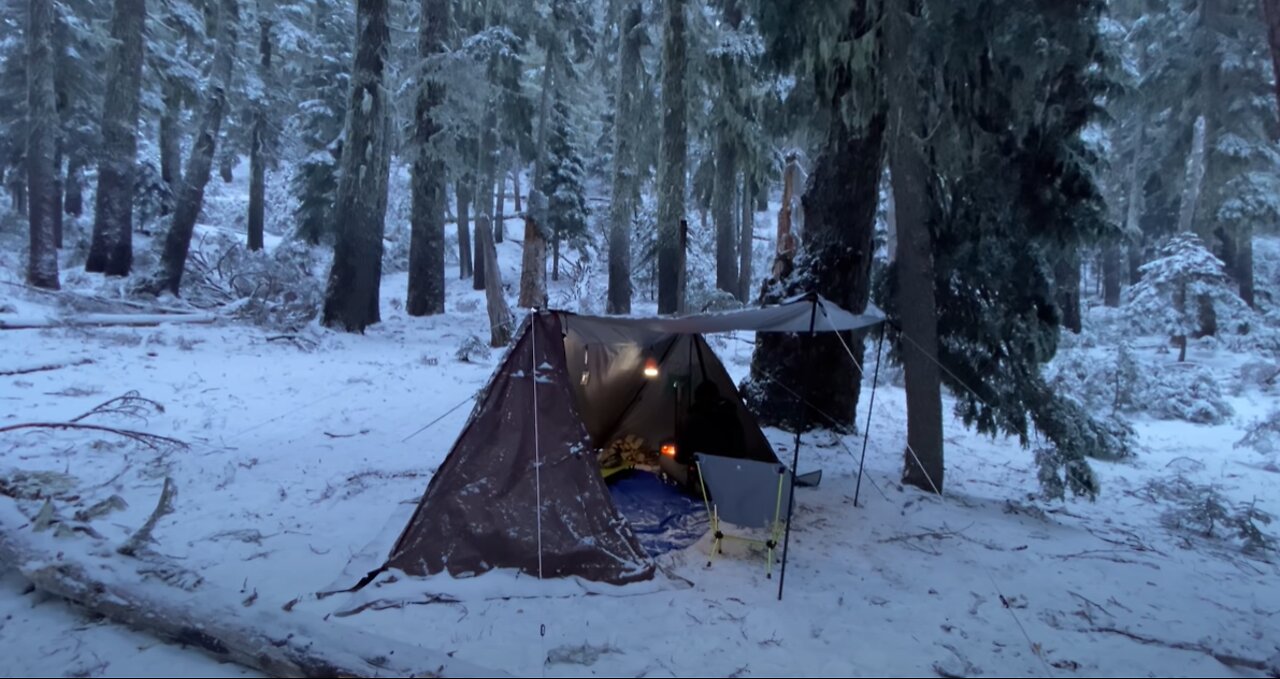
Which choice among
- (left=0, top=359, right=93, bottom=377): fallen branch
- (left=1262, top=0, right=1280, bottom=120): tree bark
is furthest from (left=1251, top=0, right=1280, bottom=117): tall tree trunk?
(left=0, top=359, right=93, bottom=377): fallen branch

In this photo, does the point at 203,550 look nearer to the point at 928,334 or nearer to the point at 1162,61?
the point at 928,334

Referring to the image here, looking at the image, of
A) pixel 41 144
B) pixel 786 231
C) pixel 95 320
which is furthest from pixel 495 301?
pixel 41 144

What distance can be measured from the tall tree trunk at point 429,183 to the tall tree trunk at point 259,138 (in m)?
8.07

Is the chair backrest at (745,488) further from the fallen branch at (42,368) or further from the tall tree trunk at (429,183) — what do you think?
the tall tree trunk at (429,183)

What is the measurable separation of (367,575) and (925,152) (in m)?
5.84

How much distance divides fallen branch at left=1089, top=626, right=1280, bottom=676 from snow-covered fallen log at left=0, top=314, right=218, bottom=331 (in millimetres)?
12596

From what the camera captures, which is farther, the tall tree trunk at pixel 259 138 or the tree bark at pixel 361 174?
the tall tree trunk at pixel 259 138

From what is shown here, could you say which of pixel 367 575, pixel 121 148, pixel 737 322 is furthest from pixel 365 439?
pixel 121 148

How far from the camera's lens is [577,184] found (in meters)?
24.7

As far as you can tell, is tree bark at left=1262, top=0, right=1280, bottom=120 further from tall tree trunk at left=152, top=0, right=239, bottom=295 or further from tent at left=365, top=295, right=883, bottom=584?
tall tree trunk at left=152, top=0, right=239, bottom=295

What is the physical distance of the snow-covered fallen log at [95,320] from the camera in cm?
963

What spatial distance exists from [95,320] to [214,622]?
956 cm

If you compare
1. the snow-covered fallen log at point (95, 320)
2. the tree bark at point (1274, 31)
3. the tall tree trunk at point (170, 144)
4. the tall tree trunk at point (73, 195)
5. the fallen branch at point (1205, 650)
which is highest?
the tall tree trunk at point (170, 144)

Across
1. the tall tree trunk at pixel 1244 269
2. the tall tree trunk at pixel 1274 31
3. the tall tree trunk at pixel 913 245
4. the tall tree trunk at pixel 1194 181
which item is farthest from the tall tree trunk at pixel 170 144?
the tall tree trunk at pixel 1244 269
